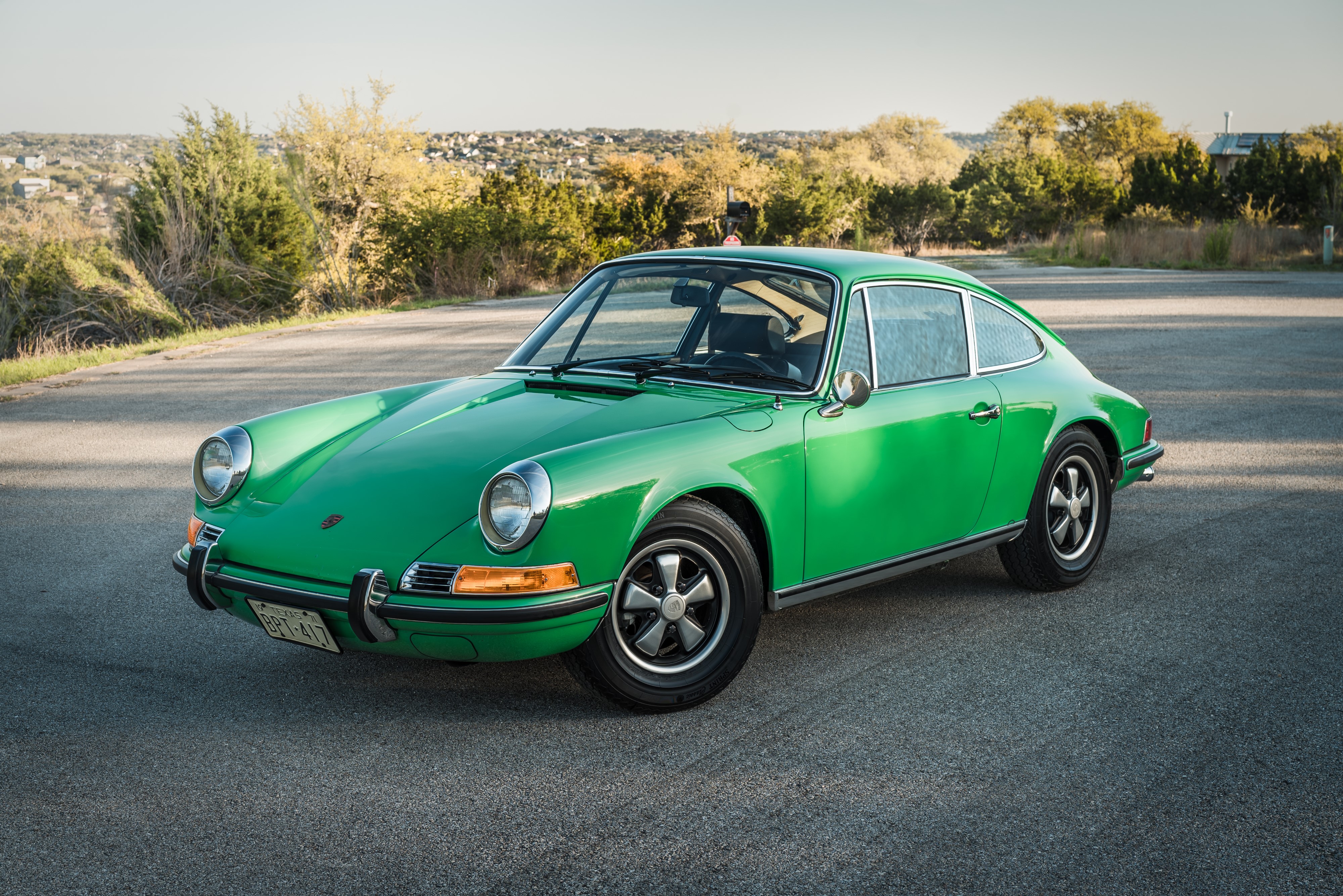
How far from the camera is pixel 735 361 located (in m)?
4.30

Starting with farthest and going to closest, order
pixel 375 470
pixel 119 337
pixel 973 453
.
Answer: pixel 119 337, pixel 973 453, pixel 375 470

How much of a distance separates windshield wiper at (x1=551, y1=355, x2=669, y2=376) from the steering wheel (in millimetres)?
326

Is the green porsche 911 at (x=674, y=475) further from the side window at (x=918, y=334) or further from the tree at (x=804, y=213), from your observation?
the tree at (x=804, y=213)

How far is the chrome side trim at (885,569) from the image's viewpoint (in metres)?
3.87

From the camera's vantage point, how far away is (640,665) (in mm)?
3541

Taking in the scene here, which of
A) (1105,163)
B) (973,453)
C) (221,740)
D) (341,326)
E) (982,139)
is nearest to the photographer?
(221,740)

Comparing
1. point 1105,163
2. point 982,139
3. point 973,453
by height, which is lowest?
point 973,453

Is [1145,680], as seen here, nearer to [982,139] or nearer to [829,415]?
[829,415]

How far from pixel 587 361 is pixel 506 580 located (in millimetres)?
1623

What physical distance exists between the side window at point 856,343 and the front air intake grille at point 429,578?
69.2 inches

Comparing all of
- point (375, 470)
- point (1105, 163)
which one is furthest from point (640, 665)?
point (1105, 163)

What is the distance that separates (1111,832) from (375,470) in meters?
2.57

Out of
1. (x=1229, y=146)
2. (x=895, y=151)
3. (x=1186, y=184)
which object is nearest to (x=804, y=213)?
(x=1186, y=184)

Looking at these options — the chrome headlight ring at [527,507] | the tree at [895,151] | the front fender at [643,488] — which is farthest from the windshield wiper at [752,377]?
the tree at [895,151]
